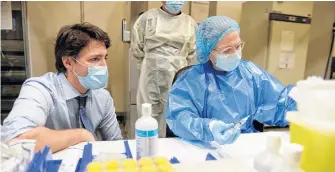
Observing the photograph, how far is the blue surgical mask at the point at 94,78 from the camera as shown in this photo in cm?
121

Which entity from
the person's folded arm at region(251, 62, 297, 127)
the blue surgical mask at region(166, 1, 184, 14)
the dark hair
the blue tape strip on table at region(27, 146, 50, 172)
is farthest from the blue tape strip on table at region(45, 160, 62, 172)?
the blue surgical mask at region(166, 1, 184, 14)

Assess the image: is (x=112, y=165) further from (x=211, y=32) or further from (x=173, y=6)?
(x=173, y=6)

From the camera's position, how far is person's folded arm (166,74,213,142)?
3.28 feet

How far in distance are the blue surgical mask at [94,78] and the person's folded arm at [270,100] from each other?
736mm

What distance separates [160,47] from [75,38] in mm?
1210

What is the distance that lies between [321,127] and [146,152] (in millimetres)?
437

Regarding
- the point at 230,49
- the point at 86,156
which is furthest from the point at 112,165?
the point at 230,49

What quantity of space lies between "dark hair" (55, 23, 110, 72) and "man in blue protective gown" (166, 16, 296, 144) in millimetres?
441

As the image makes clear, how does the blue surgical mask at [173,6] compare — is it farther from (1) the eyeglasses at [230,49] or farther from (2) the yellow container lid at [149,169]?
(2) the yellow container lid at [149,169]

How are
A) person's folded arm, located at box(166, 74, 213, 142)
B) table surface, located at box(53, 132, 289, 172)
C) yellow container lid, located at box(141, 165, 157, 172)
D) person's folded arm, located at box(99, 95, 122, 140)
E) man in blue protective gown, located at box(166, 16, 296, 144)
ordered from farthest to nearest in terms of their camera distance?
1. person's folded arm, located at box(99, 95, 122, 140)
2. man in blue protective gown, located at box(166, 16, 296, 144)
3. person's folded arm, located at box(166, 74, 213, 142)
4. table surface, located at box(53, 132, 289, 172)
5. yellow container lid, located at box(141, 165, 157, 172)

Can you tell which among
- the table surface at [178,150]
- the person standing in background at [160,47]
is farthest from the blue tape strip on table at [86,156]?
the person standing in background at [160,47]

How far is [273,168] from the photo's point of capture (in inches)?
18.9

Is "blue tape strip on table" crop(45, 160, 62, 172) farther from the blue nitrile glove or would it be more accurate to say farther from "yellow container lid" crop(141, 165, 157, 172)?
the blue nitrile glove

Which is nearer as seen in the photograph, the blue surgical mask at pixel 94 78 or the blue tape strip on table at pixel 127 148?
the blue tape strip on table at pixel 127 148
